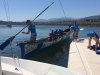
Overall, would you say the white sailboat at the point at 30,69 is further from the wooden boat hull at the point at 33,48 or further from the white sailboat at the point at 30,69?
the wooden boat hull at the point at 33,48

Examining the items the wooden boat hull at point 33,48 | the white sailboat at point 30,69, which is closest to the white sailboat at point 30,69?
the white sailboat at point 30,69

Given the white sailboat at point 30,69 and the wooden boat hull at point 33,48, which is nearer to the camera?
the white sailboat at point 30,69

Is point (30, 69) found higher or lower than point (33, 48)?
higher

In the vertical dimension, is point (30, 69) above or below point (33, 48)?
above

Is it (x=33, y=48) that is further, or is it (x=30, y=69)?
(x=33, y=48)

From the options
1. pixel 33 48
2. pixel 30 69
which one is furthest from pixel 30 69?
pixel 33 48

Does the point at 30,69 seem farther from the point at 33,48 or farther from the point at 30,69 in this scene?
A: the point at 33,48

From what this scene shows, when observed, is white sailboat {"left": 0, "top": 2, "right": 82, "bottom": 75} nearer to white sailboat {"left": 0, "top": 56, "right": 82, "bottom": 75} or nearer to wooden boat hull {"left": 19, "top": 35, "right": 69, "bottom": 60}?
white sailboat {"left": 0, "top": 56, "right": 82, "bottom": 75}

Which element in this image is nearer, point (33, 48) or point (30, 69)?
point (30, 69)

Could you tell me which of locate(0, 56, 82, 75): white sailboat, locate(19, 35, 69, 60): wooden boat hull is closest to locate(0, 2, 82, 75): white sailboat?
locate(0, 56, 82, 75): white sailboat

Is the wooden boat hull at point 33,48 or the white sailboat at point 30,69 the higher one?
the white sailboat at point 30,69

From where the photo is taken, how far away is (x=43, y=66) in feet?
12.5

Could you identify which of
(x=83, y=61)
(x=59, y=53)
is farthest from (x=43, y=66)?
(x=59, y=53)

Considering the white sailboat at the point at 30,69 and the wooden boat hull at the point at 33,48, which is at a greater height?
the white sailboat at the point at 30,69
